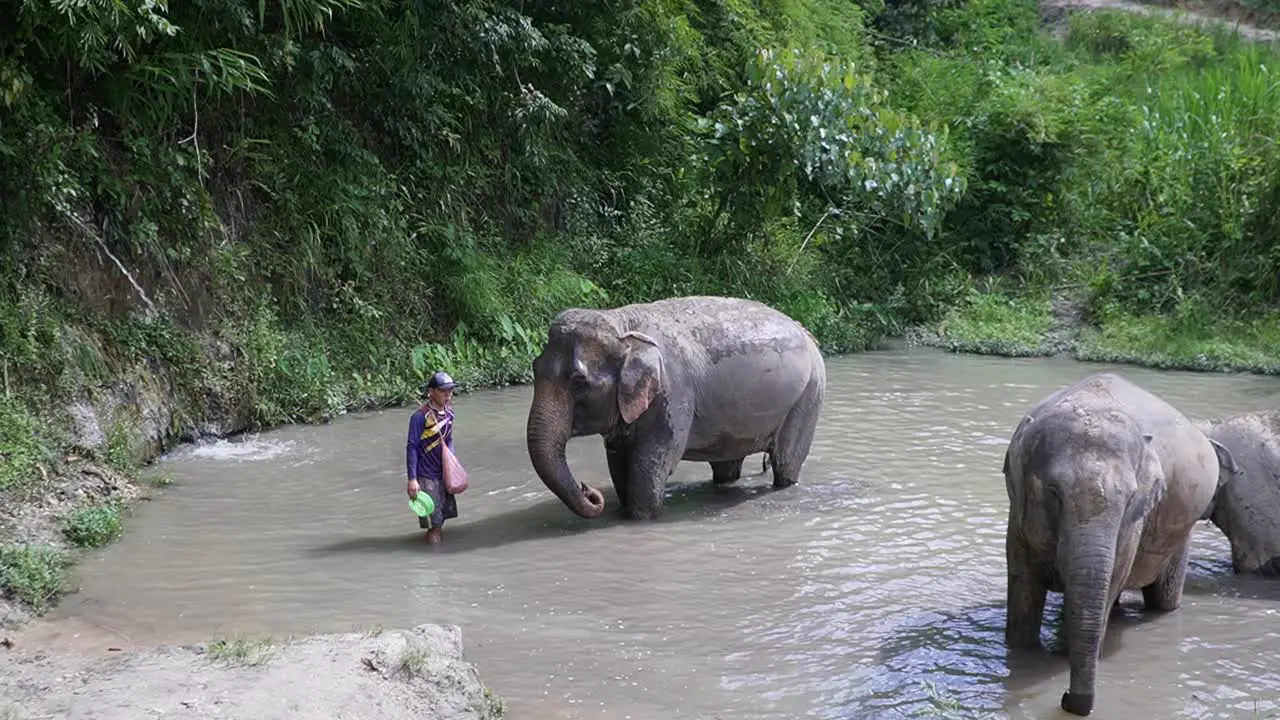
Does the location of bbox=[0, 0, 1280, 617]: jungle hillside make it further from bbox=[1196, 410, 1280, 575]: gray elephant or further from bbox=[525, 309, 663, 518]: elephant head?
bbox=[1196, 410, 1280, 575]: gray elephant

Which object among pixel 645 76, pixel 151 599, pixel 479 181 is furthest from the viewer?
pixel 645 76

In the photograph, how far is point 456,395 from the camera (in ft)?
44.8

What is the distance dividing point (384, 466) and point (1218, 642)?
6.31 meters

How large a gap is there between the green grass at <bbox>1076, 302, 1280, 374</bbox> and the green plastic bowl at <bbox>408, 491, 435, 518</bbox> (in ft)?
35.4

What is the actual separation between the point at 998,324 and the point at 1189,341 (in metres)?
2.52

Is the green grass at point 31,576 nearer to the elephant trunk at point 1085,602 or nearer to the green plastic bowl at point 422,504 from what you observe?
the green plastic bowl at point 422,504

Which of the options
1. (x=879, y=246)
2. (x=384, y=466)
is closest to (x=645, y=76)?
(x=879, y=246)

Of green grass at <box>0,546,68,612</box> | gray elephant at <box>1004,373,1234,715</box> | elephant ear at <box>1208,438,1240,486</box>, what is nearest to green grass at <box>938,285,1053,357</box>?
elephant ear at <box>1208,438,1240,486</box>

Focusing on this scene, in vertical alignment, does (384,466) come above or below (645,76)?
below

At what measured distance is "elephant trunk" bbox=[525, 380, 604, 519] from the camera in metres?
8.44

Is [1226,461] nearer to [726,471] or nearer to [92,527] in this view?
[726,471]

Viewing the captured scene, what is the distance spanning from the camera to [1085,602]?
5578mm

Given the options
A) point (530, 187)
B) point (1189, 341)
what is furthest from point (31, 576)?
point (1189, 341)

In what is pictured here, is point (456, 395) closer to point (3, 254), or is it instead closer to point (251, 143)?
point (251, 143)
